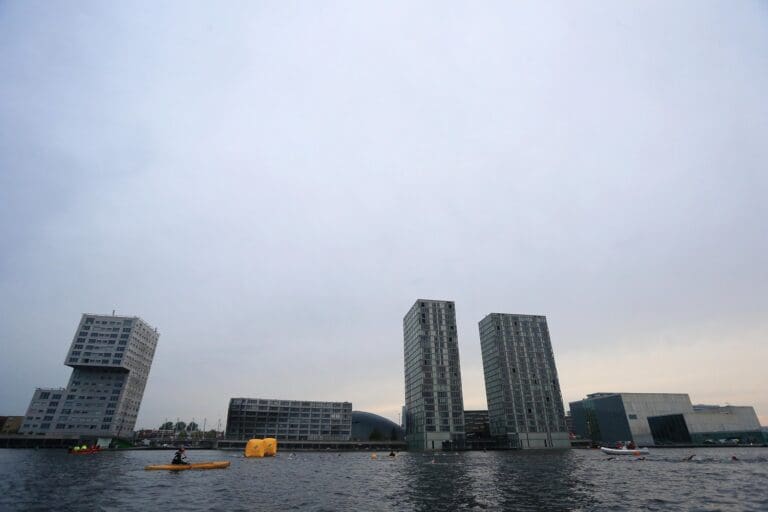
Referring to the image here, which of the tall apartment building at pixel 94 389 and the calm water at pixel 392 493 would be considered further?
the tall apartment building at pixel 94 389

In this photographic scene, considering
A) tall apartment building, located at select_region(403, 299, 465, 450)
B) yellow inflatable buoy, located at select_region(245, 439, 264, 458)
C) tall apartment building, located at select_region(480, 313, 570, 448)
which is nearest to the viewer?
yellow inflatable buoy, located at select_region(245, 439, 264, 458)

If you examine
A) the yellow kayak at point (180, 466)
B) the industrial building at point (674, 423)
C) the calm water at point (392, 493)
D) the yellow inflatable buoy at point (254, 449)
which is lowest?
the calm water at point (392, 493)

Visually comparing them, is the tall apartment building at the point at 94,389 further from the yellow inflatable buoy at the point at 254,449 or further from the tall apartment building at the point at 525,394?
the tall apartment building at the point at 525,394

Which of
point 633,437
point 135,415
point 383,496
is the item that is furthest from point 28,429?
point 633,437

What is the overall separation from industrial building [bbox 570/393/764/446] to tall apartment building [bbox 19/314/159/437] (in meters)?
236

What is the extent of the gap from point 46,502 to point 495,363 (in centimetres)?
18960

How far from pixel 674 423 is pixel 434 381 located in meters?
114

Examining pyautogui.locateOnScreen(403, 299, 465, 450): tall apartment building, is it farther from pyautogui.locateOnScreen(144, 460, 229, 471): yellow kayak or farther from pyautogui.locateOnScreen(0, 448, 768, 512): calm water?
pyautogui.locateOnScreen(0, 448, 768, 512): calm water

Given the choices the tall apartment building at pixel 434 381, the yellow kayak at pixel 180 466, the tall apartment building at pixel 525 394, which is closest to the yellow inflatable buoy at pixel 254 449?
the yellow kayak at pixel 180 466

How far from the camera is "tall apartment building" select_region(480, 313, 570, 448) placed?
18075 centimetres

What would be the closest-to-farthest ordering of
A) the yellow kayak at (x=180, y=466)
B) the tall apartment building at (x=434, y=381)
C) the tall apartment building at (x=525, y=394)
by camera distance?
the yellow kayak at (x=180, y=466) < the tall apartment building at (x=434, y=381) < the tall apartment building at (x=525, y=394)

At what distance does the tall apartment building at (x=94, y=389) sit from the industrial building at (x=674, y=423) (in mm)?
236198

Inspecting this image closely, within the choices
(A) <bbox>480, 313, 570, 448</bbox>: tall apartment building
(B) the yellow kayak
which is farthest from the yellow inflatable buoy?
(A) <bbox>480, 313, 570, 448</bbox>: tall apartment building

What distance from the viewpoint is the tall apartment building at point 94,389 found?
558ft
